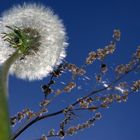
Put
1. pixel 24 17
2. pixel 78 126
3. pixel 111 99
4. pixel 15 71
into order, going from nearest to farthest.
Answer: pixel 15 71 → pixel 24 17 → pixel 111 99 → pixel 78 126

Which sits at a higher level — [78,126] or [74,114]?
[78,126]

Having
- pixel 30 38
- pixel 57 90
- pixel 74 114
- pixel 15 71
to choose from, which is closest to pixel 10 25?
pixel 30 38

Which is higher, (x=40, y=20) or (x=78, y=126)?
(x=40, y=20)

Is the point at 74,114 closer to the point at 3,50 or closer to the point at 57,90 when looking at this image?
the point at 57,90

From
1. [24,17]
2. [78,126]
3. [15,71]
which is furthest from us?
[78,126]

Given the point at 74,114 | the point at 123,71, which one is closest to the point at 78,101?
the point at 74,114

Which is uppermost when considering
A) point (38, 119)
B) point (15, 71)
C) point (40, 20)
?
point (40, 20)

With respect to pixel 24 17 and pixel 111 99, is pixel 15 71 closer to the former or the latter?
pixel 24 17

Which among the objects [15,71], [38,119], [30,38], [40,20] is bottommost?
[38,119]

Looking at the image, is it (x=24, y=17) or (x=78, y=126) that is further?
(x=78, y=126)
